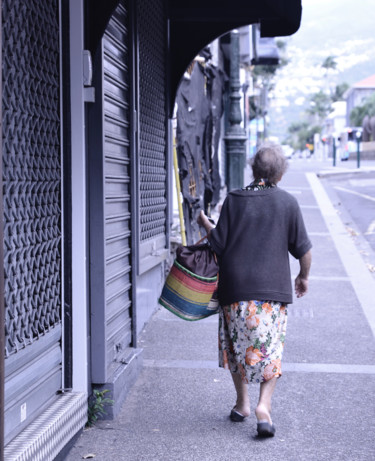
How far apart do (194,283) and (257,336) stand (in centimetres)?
48

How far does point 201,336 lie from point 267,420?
8.92 ft

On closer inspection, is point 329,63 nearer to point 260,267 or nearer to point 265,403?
point 260,267

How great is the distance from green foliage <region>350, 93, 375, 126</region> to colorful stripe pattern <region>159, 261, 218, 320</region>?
9467 centimetres

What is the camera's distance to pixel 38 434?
3.53 m

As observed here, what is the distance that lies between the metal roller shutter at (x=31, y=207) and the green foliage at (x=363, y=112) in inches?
3752

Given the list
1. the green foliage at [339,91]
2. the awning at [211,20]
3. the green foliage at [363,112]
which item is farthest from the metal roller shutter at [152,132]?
the green foliage at [339,91]

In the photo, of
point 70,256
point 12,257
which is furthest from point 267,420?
point 12,257

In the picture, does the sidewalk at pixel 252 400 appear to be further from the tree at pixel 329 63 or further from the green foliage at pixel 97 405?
the tree at pixel 329 63

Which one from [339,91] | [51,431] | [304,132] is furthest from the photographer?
[304,132]

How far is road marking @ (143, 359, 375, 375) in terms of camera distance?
19.4 feet

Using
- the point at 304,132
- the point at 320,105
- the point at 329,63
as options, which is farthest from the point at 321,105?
the point at 329,63

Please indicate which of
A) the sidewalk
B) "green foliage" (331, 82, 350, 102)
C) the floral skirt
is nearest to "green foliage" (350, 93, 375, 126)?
"green foliage" (331, 82, 350, 102)

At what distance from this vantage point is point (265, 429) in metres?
4.41

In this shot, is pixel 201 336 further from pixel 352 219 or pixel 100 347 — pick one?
pixel 352 219
